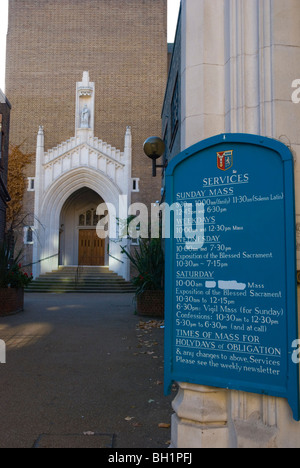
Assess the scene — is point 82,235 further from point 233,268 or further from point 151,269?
point 233,268

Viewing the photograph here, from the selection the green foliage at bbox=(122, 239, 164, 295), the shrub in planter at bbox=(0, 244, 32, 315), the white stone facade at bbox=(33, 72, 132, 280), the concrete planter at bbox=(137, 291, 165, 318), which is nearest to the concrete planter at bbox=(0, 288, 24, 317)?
the shrub in planter at bbox=(0, 244, 32, 315)

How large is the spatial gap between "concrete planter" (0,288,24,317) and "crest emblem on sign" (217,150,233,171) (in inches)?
340

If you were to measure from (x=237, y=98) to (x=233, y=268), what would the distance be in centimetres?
141

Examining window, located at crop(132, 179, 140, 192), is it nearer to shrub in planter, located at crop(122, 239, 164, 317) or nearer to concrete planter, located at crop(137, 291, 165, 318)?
shrub in planter, located at crop(122, 239, 164, 317)

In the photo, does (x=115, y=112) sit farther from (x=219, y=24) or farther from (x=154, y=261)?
(x=219, y=24)

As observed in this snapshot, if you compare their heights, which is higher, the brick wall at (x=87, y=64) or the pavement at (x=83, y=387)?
the brick wall at (x=87, y=64)

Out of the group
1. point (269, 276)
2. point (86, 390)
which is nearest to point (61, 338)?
point (86, 390)

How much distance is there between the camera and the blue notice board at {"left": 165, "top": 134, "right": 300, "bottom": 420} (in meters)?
2.78

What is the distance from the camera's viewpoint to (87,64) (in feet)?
86.8

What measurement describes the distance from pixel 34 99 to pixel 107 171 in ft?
26.0

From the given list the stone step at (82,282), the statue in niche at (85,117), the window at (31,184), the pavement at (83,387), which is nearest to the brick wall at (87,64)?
the statue in niche at (85,117)

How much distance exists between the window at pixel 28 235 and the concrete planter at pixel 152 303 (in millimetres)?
14750

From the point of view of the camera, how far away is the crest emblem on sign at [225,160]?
3072mm

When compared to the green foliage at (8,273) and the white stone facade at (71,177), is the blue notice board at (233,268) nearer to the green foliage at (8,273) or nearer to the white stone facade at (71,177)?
the green foliage at (8,273)
